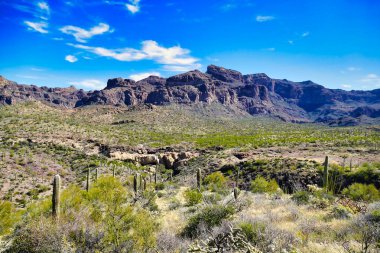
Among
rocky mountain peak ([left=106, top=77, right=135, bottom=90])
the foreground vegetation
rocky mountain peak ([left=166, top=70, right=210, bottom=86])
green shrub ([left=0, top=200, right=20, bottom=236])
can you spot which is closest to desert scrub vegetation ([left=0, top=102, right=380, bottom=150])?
the foreground vegetation

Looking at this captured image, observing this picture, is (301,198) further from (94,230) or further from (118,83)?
(118,83)

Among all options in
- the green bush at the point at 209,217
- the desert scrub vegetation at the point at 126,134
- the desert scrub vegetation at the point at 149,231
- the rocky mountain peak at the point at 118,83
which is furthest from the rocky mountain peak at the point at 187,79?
the desert scrub vegetation at the point at 149,231

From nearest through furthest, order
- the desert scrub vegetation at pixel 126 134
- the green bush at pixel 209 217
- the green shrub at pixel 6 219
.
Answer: the green bush at pixel 209 217 → the green shrub at pixel 6 219 → the desert scrub vegetation at pixel 126 134

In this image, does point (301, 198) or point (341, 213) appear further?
point (301, 198)

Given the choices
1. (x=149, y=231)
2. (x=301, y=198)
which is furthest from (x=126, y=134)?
(x=149, y=231)

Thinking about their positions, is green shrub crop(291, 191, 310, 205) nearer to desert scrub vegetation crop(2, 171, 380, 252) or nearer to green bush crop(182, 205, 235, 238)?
desert scrub vegetation crop(2, 171, 380, 252)

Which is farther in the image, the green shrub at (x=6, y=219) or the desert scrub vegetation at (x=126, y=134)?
the desert scrub vegetation at (x=126, y=134)

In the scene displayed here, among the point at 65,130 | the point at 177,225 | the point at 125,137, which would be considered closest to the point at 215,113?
the point at 125,137

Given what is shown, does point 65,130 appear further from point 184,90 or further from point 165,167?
point 184,90

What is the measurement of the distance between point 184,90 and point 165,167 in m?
111

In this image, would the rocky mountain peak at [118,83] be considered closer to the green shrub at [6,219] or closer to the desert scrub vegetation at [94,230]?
the green shrub at [6,219]

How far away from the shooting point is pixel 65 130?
53281 mm

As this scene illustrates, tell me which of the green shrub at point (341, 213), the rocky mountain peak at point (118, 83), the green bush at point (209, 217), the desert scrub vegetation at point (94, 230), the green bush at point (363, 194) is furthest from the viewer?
the rocky mountain peak at point (118, 83)

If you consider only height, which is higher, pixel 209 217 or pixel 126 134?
pixel 209 217
